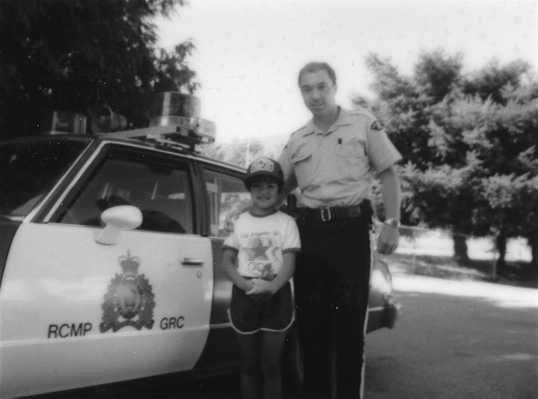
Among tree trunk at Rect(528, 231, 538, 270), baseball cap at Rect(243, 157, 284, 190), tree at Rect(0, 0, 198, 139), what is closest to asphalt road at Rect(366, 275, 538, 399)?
baseball cap at Rect(243, 157, 284, 190)

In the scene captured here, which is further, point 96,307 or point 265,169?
point 265,169

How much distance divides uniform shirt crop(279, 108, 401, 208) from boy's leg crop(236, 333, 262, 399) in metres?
0.76

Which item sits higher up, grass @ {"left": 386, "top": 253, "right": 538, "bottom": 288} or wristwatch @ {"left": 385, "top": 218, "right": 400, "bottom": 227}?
wristwatch @ {"left": 385, "top": 218, "right": 400, "bottom": 227}

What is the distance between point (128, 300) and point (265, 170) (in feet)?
3.05

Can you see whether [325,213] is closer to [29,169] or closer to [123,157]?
[123,157]

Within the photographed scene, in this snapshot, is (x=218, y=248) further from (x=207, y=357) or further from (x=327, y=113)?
(x=327, y=113)

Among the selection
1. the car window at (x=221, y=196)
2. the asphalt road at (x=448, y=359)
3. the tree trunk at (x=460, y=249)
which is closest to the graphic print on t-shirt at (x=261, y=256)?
the car window at (x=221, y=196)

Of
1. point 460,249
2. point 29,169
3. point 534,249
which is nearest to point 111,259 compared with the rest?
point 29,169

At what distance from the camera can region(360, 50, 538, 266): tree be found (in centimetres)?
1739

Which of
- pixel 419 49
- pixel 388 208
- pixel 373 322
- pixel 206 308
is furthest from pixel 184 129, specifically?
pixel 419 49

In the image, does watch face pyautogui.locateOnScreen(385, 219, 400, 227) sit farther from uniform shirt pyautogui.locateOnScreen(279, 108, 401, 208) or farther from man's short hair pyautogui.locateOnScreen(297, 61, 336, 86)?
man's short hair pyautogui.locateOnScreen(297, 61, 336, 86)

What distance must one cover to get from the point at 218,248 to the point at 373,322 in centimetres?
159

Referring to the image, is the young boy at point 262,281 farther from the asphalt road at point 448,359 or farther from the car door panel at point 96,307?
the asphalt road at point 448,359

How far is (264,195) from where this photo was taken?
2.81 metres
